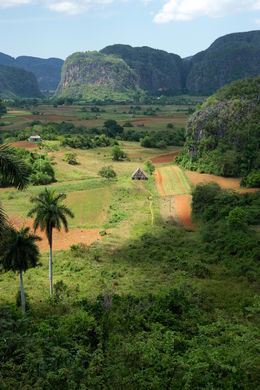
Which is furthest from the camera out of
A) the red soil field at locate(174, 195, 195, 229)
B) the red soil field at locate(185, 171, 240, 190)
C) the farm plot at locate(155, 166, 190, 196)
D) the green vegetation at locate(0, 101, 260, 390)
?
the red soil field at locate(185, 171, 240, 190)

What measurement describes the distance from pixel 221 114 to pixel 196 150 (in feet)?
28.0

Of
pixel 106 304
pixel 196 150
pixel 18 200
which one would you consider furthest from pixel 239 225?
pixel 196 150

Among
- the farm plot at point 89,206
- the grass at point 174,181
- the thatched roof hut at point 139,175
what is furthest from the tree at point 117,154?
the farm plot at point 89,206

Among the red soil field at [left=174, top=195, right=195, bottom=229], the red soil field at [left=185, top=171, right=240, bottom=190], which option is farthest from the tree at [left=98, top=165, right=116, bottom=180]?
the red soil field at [left=174, top=195, right=195, bottom=229]

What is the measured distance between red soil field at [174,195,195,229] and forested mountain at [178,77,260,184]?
1612 cm

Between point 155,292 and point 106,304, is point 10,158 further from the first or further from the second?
point 155,292

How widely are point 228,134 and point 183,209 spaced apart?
105 ft

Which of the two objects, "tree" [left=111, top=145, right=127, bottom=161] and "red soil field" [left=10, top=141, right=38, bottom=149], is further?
"tree" [left=111, top=145, right=127, bottom=161]

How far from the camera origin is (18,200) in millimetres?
58375

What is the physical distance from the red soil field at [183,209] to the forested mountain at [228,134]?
16.1 m

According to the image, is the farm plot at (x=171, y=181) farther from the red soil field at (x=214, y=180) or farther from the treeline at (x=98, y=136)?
the treeline at (x=98, y=136)

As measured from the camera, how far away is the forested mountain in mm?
72875

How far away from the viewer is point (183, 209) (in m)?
54.0

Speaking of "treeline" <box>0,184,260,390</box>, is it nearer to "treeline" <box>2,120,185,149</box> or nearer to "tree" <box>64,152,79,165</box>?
"tree" <box>64,152,79,165</box>
